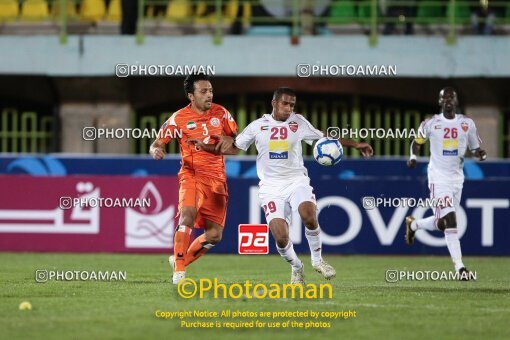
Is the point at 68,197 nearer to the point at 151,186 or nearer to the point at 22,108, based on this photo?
the point at 151,186

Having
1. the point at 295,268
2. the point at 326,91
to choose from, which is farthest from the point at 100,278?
the point at 326,91

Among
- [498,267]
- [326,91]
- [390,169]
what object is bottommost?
[498,267]

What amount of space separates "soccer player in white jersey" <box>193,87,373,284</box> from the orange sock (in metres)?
0.91

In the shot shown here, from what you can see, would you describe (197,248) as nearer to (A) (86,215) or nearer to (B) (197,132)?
(B) (197,132)

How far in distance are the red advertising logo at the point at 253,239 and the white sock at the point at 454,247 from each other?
2.16 m

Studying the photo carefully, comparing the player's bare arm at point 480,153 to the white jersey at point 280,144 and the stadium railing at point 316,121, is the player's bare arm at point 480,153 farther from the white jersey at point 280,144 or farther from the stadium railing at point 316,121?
the stadium railing at point 316,121

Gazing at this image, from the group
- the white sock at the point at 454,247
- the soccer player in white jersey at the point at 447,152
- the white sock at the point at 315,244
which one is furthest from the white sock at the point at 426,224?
the white sock at the point at 315,244

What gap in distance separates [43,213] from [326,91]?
632 centimetres

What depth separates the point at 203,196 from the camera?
12320 millimetres

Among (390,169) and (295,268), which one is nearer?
(295,268)

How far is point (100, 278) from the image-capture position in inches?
506

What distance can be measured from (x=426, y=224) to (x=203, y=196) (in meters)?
3.50

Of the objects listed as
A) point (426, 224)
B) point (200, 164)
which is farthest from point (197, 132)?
point (426, 224)

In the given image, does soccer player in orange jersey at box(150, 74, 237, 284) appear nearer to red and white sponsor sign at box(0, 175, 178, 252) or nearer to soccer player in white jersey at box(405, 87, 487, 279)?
soccer player in white jersey at box(405, 87, 487, 279)
